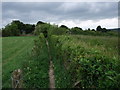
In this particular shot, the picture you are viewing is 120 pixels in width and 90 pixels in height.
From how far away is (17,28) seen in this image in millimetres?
88875

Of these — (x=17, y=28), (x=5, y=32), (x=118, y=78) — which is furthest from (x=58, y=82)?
(x=17, y=28)

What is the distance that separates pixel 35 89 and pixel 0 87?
56.6 inches

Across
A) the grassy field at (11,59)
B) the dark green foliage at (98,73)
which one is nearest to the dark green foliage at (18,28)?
the grassy field at (11,59)

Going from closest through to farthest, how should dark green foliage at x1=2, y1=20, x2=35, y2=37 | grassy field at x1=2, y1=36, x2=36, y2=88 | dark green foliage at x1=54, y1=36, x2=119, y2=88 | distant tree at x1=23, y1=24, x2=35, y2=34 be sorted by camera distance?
dark green foliage at x1=54, y1=36, x2=119, y2=88 < grassy field at x1=2, y1=36, x2=36, y2=88 < dark green foliage at x1=2, y1=20, x2=35, y2=37 < distant tree at x1=23, y1=24, x2=35, y2=34

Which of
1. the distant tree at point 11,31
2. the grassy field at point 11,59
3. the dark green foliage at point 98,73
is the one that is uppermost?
the distant tree at point 11,31

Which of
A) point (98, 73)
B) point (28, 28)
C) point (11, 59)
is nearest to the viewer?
point (98, 73)

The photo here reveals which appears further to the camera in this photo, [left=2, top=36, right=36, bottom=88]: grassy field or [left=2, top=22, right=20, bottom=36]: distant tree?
[left=2, top=22, right=20, bottom=36]: distant tree

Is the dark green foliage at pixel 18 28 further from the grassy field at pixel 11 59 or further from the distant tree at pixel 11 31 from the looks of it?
the grassy field at pixel 11 59

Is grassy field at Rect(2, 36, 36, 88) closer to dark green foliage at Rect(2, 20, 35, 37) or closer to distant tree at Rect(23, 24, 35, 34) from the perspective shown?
dark green foliage at Rect(2, 20, 35, 37)

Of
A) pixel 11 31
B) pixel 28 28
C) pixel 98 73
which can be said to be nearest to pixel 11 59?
pixel 98 73

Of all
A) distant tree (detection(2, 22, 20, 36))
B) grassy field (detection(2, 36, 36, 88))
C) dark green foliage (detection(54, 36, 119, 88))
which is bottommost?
grassy field (detection(2, 36, 36, 88))

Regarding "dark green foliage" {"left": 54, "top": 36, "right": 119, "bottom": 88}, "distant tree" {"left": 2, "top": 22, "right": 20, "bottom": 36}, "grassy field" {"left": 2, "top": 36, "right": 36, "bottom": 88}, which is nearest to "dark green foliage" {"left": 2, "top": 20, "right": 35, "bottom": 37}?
"distant tree" {"left": 2, "top": 22, "right": 20, "bottom": 36}

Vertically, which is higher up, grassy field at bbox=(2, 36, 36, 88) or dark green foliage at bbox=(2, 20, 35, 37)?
dark green foliage at bbox=(2, 20, 35, 37)

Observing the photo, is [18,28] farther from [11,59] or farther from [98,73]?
[98,73]
